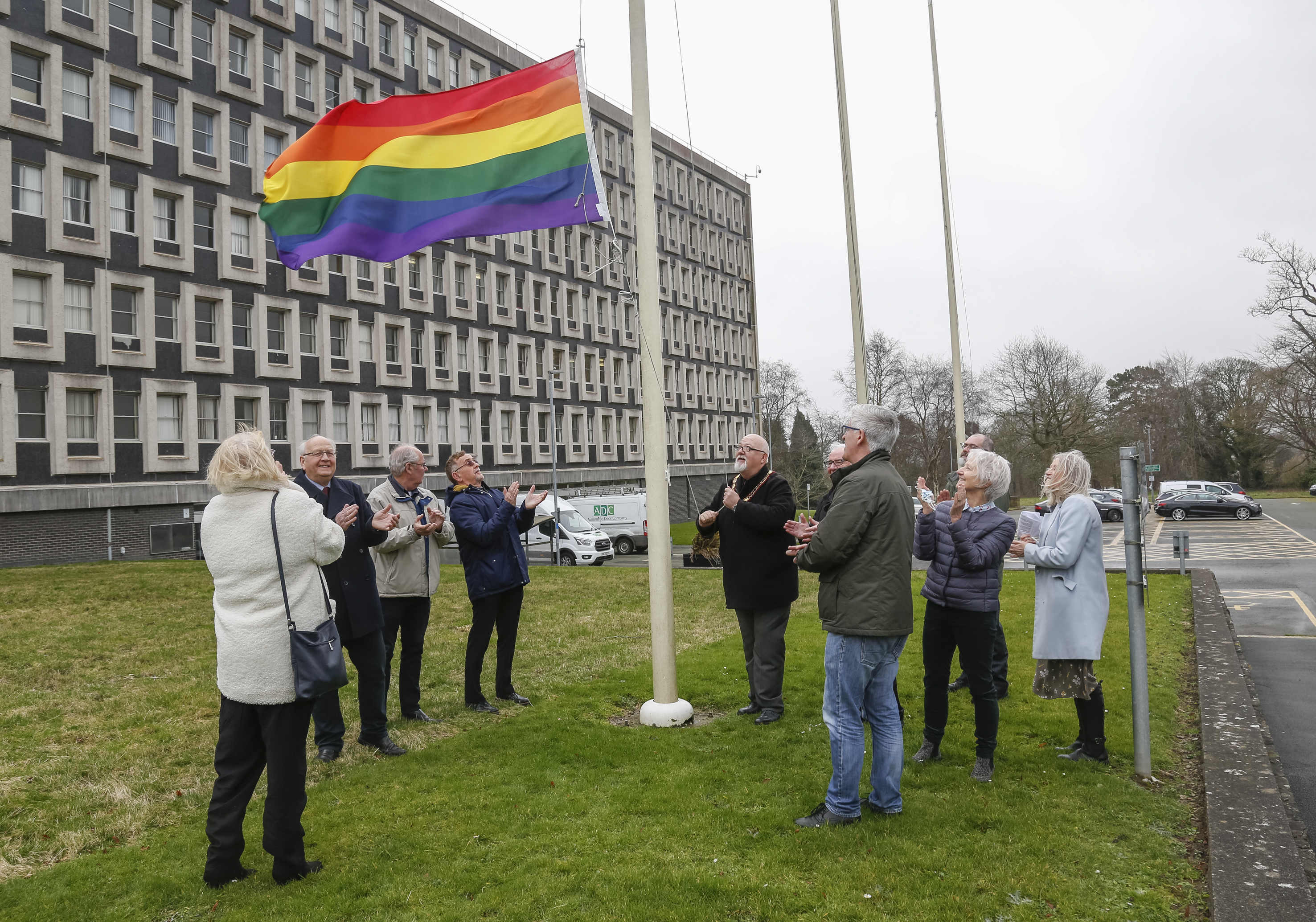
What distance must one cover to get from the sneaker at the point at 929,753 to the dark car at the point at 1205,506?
4722 cm

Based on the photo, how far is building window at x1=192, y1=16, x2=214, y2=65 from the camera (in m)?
35.3

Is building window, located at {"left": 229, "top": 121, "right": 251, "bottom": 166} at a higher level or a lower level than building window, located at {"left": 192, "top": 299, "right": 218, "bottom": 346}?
higher

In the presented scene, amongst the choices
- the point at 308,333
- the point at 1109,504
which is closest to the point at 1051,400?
the point at 1109,504

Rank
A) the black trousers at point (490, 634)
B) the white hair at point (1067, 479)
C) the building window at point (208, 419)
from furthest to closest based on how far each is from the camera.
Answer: the building window at point (208, 419) < the black trousers at point (490, 634) < the white hair at point (1067, 479)

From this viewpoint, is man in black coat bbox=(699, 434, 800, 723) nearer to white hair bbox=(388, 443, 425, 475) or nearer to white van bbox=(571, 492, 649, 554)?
white hair bbox=(388, 443, 425, 475)

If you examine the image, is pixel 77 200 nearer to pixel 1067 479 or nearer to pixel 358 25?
pixel 358 25

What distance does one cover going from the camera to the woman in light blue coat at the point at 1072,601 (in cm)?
570

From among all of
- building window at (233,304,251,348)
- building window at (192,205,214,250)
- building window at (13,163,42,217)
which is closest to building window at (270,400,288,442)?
building window at (233,304,251,348)

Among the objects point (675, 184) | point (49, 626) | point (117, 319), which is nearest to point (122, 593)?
point (49, 626)

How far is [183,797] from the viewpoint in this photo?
5.66 meters

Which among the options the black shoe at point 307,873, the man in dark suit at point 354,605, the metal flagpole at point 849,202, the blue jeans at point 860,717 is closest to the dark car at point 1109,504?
the metal flagpole at point 849,202

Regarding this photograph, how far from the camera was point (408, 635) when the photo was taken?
23.7 ft

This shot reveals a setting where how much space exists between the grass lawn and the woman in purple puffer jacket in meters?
0.35

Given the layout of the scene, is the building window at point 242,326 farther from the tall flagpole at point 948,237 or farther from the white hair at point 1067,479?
the white hair at point 1067,479
